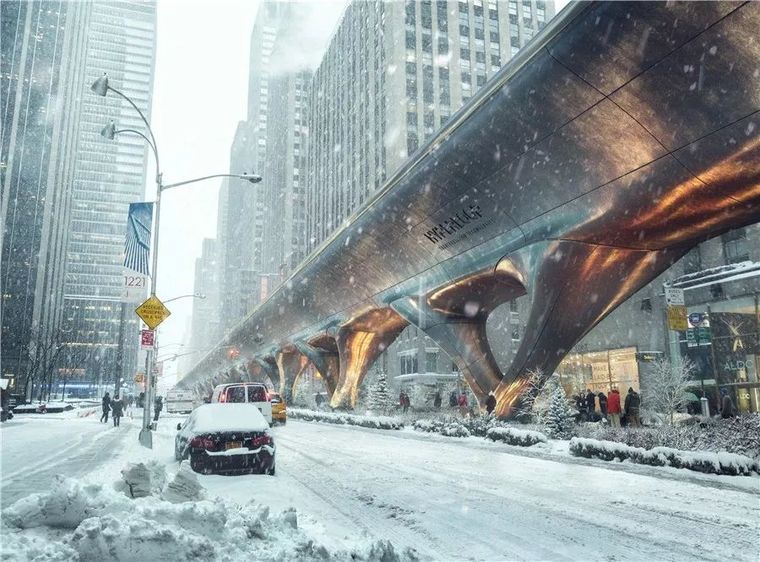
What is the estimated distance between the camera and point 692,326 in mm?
28219

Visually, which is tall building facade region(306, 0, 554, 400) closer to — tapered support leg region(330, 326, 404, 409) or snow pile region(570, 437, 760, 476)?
tapered support leg region(330, 326, 404, 409)

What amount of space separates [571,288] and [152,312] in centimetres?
1372

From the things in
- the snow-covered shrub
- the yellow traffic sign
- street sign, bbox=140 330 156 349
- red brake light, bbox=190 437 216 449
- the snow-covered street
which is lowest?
the snow-covered shrub

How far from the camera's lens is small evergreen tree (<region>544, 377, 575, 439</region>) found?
1739 centimetres

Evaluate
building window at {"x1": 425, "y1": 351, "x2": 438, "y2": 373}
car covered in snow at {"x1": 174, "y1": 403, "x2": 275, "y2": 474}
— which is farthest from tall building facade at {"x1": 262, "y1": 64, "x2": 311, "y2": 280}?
car covered in snow at {"x1": 174, "y1": 403, "x2": 275, "y2": 474}

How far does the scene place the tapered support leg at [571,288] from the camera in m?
20.0

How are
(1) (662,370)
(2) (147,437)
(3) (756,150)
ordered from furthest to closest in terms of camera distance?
(1) (662,370) < (2) (147,437) < (3) (756,150)

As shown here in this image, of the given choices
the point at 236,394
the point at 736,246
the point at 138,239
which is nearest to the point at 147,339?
the point at 138,239

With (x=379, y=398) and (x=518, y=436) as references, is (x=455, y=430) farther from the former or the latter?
(x=379, y=398)

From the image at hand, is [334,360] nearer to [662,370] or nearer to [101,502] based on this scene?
[662,370]

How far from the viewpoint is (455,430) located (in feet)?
68.4

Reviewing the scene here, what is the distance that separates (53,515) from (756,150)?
52.9 feet

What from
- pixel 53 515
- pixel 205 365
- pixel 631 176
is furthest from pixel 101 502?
pixel 205 365

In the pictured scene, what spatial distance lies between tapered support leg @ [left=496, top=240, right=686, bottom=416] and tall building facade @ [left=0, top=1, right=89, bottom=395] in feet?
274
